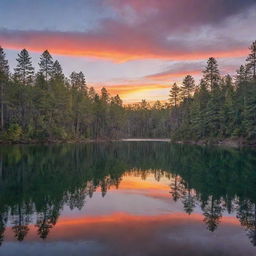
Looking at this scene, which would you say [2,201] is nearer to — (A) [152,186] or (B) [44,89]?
(A) [152,186]

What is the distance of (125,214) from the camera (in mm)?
14391

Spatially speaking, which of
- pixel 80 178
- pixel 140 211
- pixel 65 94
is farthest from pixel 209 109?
pixel 140 211

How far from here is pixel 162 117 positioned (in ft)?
567

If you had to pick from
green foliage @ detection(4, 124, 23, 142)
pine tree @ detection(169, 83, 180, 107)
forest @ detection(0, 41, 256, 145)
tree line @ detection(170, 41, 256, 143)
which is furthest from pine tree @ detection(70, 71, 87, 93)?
green foliage @ detection(4, 124, 23, 142)

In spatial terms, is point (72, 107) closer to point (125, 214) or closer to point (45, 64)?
point (45, 64)

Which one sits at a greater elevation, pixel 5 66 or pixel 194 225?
pixel 5 66

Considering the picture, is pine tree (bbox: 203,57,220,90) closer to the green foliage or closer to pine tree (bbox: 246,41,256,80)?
pine tree (bbox: 246,41,256,80)

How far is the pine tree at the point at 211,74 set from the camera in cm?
8550

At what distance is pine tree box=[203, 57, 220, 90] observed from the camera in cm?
8550

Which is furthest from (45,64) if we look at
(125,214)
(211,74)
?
(125,214)

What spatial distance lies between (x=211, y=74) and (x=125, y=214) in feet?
253

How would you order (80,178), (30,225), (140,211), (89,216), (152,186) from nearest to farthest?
(30,225) < (89,216) < (140,211) < (152,186) < (80,178)

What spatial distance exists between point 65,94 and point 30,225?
75596mm

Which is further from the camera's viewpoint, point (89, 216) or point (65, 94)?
point (65, 94)
